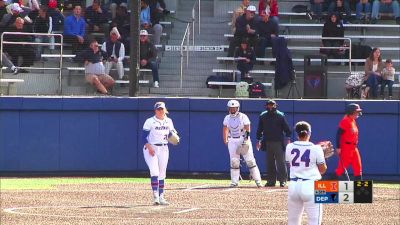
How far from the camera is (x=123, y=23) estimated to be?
27.8 meters

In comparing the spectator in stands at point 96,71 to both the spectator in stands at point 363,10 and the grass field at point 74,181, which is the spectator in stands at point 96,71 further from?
the spectator in stands at point 363,10

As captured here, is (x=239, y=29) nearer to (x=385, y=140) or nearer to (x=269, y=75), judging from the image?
(x=269, y=75)

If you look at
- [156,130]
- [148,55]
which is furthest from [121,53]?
[156,130]

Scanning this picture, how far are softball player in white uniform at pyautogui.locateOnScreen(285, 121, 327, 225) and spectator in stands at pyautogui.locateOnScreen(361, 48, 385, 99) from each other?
12650 mm

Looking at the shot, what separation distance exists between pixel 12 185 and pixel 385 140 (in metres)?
9.00

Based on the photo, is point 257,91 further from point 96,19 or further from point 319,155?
point 319,155

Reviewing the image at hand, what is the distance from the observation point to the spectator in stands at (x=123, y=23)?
27219mm

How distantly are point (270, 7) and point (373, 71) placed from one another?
4.20m

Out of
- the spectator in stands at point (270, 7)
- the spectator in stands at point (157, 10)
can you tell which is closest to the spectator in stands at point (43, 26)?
the spectator in stands at point (157, 10)

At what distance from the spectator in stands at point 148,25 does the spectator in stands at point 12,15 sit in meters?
3.10

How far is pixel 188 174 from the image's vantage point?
25500 millimetres

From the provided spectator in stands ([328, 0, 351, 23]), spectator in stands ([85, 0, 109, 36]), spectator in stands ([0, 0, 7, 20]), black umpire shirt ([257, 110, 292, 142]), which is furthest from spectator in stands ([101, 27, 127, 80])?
spectator in stands ([328, 0, 351, 23])

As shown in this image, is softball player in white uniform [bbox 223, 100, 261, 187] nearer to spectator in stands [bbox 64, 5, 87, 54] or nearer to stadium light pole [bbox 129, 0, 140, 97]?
stadium light pole [bbox 129, 0, 140, 97]

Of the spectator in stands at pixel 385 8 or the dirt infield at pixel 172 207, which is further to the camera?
the spectator in stands at pixel 385 8
